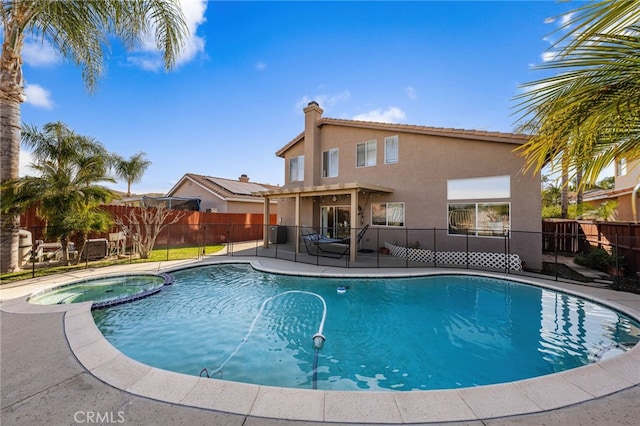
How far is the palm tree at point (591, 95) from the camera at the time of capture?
1.34 meters

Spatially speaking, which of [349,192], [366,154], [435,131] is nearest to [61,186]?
[349,192]

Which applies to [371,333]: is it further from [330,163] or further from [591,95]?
[330,163]

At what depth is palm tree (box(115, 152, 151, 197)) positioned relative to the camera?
2608 centimetres

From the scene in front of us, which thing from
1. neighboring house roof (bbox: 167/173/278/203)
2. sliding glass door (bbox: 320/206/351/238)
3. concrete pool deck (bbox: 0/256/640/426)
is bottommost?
concrete pool deck (bbox: 0/256/640/426)

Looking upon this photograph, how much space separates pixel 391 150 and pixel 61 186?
41.7 ft

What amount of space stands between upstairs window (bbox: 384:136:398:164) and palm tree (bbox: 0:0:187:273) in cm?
920

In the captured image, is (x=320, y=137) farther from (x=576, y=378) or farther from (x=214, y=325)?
(x=576, y=378)

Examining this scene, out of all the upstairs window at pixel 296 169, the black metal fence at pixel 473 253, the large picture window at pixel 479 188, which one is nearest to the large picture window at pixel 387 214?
the black metal fence at pixel 473 253

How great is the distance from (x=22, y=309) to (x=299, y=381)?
583cm

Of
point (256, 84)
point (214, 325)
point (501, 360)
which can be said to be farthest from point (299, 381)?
point (256, 84)

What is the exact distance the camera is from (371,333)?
5430mm

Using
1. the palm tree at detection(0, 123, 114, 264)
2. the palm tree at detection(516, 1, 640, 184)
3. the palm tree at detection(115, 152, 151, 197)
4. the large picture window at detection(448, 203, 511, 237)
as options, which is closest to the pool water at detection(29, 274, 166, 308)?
the palm tree at detection(0, 123, 114, 264)

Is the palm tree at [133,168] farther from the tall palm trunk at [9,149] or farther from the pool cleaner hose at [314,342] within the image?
the pool cleaner hose at [314,342]

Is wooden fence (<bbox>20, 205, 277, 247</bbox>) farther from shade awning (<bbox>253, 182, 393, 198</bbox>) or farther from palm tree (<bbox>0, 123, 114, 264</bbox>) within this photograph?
shade awning (<bbox>253, 182, 393, 198</bbox>)
